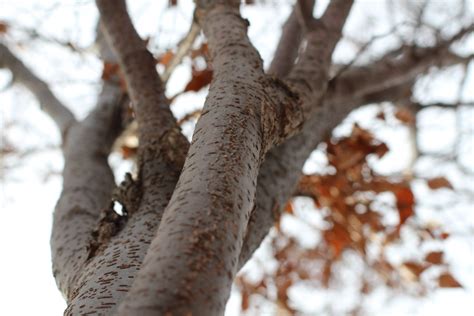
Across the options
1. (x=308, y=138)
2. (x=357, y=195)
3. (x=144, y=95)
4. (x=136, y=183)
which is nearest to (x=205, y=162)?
(x=136, y=183)

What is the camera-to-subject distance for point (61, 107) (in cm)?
225

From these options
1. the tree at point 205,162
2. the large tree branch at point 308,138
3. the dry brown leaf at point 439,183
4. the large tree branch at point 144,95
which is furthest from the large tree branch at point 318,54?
the dry brown leaf at point 439,183

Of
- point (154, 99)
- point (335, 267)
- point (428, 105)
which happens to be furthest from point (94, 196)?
point (335, 267)

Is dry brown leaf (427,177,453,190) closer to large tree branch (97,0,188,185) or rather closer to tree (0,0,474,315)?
tree (0,0,474,315)

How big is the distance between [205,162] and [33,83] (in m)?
1.88

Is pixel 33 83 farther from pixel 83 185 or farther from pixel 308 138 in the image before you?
pixel 308 138

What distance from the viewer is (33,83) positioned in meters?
2.31

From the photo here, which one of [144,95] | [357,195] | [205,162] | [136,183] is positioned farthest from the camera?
[357,195]

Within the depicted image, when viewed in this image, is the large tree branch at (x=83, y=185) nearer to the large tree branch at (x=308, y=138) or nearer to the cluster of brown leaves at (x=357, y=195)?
the large tree branch at (x=308, y=138)

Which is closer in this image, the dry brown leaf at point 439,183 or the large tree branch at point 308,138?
the large tree branch at point 308,138

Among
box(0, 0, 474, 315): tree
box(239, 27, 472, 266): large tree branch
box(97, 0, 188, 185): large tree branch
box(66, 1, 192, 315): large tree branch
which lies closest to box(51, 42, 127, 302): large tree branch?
box(0, 0, 474, 315): tree

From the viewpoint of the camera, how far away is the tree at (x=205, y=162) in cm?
64

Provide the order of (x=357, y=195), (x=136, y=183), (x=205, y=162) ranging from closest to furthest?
(x=205, y=162) → (x=136, y=183) → (x=357, y=195)

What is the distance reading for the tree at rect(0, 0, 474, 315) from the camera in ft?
2.10
